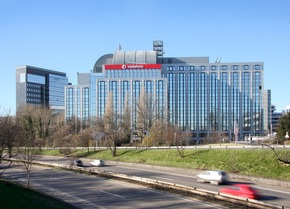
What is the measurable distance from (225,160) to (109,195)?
2099cm

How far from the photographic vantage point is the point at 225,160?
48.9 m

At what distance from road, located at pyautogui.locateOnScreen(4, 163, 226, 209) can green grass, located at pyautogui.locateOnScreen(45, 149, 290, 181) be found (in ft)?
44.0

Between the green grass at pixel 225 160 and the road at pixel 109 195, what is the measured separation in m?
13.4

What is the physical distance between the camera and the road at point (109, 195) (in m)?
27.9

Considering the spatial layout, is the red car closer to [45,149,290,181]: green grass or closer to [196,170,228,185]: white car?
[196,170,228,185]: white car

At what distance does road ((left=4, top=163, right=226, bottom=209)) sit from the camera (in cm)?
2789

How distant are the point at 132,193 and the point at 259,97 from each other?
451ft

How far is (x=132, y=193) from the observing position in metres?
33.8

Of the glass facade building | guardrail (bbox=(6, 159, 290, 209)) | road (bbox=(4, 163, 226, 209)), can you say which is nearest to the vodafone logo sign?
the glass facade building

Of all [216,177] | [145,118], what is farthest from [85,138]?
[216,177]

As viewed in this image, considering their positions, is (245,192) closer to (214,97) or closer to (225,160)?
(225,160)

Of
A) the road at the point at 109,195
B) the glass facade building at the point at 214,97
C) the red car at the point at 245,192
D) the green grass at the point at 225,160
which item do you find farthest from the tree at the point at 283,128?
the glass facade building at the point at 214,97

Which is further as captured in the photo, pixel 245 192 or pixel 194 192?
pixel 194 192

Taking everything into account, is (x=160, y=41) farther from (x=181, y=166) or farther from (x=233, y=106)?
(x=181, y=166)
